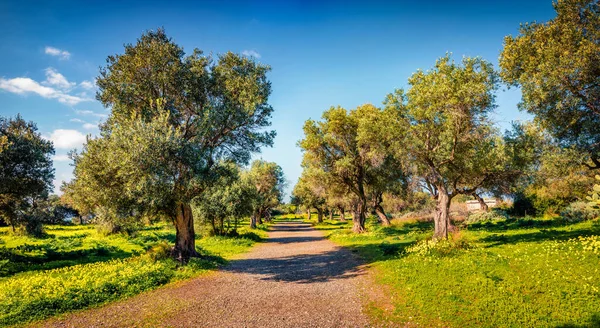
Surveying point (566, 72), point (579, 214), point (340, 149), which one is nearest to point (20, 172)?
point (340, 149)

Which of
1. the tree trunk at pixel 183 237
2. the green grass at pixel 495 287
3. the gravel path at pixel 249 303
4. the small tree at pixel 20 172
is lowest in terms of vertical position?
the gravel path at pixel 249 303

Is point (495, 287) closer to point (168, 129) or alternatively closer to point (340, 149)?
point (168, 129)

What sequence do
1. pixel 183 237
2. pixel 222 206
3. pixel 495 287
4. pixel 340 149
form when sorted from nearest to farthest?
pixel 495 287, pixel 183 237, pixel 222 206, pixel 340 149

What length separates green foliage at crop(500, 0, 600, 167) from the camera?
55.1ft

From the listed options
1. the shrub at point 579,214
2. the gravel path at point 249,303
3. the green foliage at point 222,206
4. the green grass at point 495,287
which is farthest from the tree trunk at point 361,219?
the green grass at point 495,287

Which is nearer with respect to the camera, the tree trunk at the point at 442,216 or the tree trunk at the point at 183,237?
the tree trunk at the point at 183,237

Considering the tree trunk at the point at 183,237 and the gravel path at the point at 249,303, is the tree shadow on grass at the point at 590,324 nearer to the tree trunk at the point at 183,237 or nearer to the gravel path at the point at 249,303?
the gravel path at the point at 249,303

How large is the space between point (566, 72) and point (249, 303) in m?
20.1

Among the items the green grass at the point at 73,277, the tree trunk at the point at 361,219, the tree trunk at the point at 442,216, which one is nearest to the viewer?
the green grass at the point at 73,277

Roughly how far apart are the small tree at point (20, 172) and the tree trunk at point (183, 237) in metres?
12.6

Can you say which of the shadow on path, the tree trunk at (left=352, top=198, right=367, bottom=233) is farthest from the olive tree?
the tree trunk at (left=352, top=198, right=367, bottom=233)

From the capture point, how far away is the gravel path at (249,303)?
983 centimetres

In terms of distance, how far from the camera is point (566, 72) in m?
16.6

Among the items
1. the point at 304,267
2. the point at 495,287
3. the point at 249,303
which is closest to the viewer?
the point at 495,287
